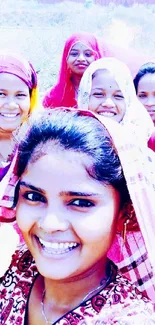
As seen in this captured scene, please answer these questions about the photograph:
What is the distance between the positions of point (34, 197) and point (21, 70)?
1776mm

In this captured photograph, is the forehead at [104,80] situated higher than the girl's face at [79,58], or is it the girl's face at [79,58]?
the girl's face at [79,58]

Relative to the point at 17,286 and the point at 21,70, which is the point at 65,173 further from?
the point at 21,70

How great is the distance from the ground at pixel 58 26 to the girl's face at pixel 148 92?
4.03 meters

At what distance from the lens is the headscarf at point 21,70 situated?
271 cm

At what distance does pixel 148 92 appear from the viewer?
9.87 ft

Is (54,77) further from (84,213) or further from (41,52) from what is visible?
(84,213)

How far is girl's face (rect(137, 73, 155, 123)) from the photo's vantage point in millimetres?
2979

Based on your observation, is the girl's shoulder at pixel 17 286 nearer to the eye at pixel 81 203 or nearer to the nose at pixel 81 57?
the eye at pixel 81 203

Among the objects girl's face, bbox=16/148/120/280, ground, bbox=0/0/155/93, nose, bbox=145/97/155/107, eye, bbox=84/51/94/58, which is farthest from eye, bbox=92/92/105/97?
ground, bbox=0/0/155/93

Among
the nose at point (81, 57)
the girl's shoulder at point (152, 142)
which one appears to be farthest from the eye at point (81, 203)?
the nose at point (81, 57)

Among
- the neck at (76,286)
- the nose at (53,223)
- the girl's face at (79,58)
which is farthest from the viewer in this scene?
the girl's face at (79,58)

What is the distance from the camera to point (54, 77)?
22.6 feet

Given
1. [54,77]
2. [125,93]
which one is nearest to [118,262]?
[125,93]

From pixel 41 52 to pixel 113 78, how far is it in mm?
5412
